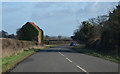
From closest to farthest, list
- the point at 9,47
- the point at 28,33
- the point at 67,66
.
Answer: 1. the point at 67,66
2. the point at 9,47
3. the point at 28,33

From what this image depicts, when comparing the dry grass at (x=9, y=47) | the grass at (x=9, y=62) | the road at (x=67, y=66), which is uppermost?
the dry grass at (x=9, y=47)

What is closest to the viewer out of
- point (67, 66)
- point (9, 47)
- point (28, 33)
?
point (67, 66)

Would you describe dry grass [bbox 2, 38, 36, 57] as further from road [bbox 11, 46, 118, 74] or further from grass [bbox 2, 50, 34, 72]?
road [bbox 11, 46, 118, 74]

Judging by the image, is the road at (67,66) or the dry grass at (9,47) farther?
the dry grass at (9,47)

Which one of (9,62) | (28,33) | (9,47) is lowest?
(9,62)

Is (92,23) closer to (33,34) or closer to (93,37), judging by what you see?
(93,37)

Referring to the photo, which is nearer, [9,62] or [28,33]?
[9,62]

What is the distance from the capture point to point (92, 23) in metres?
59.7

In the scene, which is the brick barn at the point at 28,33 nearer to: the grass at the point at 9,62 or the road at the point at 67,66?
the grass at the point at 9,62

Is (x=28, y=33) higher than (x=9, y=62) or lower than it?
higher

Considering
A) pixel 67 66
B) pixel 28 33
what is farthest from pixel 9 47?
pixel 28 33

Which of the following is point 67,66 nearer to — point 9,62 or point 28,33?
point 9,62

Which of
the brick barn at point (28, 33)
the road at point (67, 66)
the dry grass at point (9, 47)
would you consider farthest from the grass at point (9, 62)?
the brick barn at point (28, 33)

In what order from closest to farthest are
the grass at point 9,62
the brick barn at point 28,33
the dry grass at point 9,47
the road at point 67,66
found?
the road at point 67,66 < the grass at point 9,62 < the dry grass at point 9,47 < the brick barn at point 28,33
